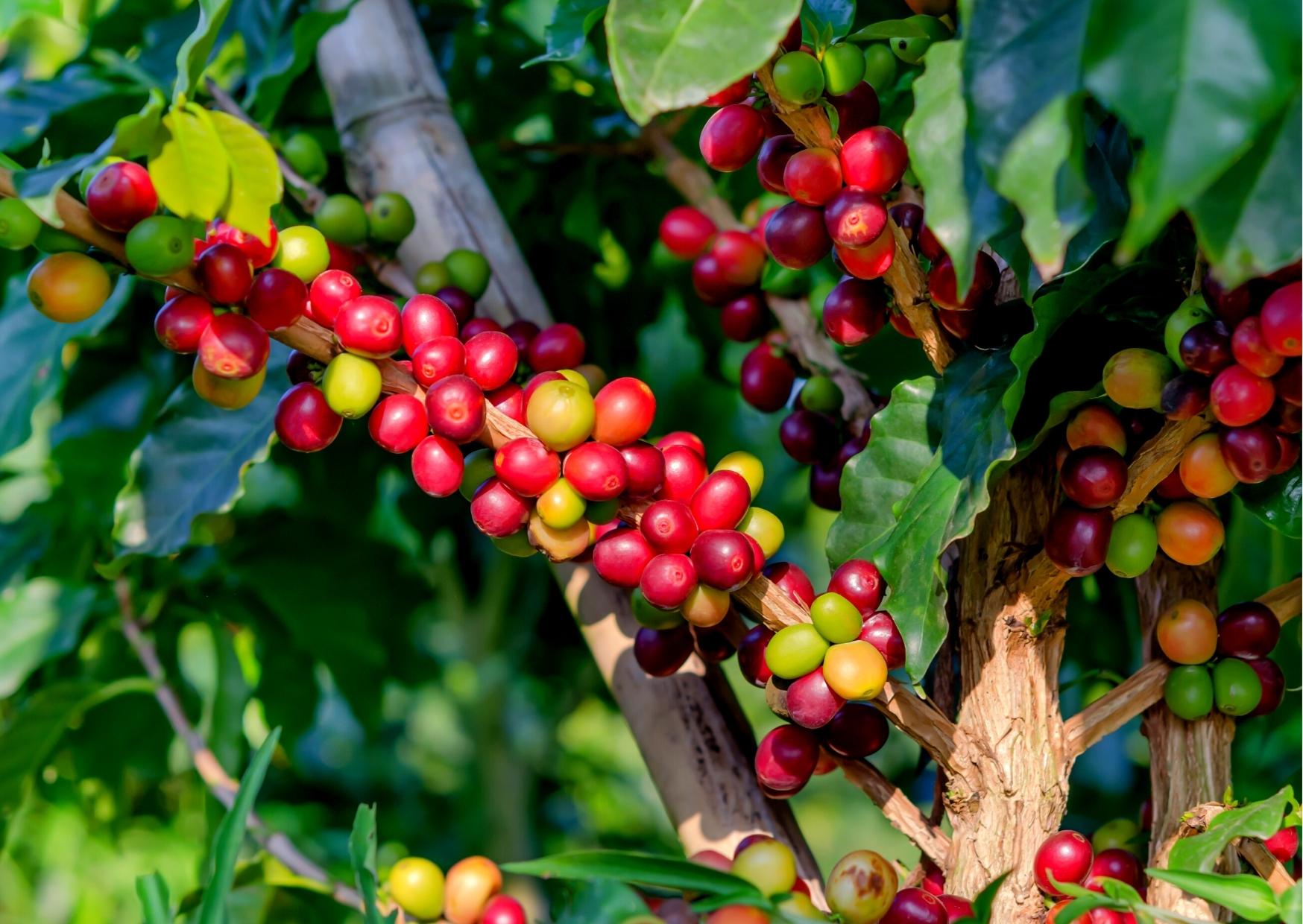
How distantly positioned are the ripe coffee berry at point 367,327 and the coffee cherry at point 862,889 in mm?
312

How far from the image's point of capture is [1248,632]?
57cm

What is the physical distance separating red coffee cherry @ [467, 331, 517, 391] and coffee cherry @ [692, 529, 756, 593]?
13 cm

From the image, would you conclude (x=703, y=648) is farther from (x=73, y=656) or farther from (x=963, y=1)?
(x=73, y=656)

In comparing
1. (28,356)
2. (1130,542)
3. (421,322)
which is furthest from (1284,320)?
(28,356)

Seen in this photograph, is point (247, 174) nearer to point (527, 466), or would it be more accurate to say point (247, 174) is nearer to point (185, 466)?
point (527, 466)

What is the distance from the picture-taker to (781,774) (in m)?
0.57

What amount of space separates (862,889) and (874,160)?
33 cm

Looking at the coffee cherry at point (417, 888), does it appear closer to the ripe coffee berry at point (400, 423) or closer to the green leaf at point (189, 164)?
the ripe coffee berry at point (400, 423)

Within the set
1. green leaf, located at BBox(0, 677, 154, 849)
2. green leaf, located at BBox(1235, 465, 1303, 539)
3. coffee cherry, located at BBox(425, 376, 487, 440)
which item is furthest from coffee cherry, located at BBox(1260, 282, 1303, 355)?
green leaf, located at BBox(0, 677, 154, 849)

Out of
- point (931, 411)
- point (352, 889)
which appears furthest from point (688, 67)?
point (352, 889)

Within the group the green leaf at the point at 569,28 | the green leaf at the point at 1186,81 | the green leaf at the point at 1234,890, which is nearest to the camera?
the green leaf at the point at 1186,81

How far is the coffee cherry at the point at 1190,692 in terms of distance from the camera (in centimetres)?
57

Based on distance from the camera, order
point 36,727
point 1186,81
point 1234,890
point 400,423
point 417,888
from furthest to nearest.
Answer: point 36,727 < point 417,888 < point 400,423 < point 1234,890 < point 1186,81

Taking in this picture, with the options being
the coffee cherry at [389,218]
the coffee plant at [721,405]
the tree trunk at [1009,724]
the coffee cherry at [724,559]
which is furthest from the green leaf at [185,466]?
the tree trunk at [1009,724]
